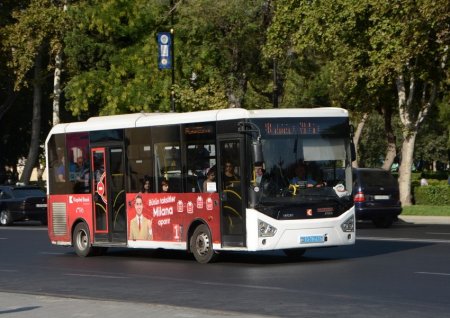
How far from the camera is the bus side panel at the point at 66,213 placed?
82.2 feet

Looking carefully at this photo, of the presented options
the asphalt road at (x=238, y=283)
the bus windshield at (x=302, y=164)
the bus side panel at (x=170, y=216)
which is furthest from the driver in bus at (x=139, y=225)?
the bus windshield at (x=302, y=164)

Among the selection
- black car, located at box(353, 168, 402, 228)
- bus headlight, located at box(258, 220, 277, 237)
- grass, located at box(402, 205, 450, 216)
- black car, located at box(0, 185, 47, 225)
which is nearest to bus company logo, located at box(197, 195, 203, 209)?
bus headlight, located at box(258, 220, 277, 237)

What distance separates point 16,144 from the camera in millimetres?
80625

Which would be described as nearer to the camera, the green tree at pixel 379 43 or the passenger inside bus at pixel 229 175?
the passenger inside bus at pixel 229 175

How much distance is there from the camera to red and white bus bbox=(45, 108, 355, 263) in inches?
805

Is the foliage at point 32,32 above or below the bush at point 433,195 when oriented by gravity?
above

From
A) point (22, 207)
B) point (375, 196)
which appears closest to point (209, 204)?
point (375, 196)

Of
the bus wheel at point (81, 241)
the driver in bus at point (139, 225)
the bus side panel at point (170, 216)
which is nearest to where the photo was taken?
the bus side panel at point (170, 216)

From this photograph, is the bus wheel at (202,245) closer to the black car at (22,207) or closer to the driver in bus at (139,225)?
the driver in bus at (139,225)

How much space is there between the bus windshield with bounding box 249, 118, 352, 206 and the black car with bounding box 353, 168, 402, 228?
1308 cm

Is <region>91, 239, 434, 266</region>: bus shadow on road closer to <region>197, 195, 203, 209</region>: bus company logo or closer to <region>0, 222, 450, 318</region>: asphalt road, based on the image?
<region>0, 222, 450, 318</region>: asphalt road

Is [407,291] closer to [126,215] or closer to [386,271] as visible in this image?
[386,271]

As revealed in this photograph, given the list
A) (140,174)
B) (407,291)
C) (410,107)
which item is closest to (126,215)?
(140,174)

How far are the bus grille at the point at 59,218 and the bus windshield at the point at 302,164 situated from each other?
22.1ft
